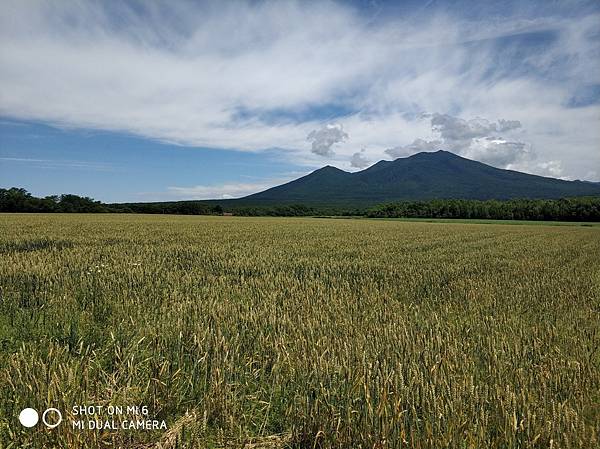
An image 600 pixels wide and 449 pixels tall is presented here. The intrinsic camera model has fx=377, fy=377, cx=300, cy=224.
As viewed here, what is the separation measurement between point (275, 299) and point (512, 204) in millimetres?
127594

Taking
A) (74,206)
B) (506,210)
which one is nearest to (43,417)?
(74,206)

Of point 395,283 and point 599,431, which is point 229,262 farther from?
point 599,431

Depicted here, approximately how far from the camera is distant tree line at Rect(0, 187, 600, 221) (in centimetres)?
9525

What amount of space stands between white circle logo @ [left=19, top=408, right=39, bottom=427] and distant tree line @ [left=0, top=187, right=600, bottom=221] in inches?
4264

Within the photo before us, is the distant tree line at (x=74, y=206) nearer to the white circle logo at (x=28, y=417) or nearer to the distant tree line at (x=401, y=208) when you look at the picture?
the distant tree line at (x=401, y=208)

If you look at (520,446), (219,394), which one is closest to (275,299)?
(219,394)

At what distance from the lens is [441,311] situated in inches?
253

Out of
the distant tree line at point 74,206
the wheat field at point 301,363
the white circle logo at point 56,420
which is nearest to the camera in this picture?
the white circle logo at point 56,420

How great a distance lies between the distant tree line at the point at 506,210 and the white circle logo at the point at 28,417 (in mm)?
125829

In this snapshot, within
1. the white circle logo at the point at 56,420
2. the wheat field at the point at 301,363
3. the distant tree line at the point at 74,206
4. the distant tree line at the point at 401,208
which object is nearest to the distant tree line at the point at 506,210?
the distant tree line at the point at 401,208

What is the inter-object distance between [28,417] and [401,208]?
134564 millimetres

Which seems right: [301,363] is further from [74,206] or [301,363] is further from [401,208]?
[401,208]

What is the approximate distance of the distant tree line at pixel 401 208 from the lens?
95250 mm

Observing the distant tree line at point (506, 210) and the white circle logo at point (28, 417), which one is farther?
the distant tree line at point (506, 210)
